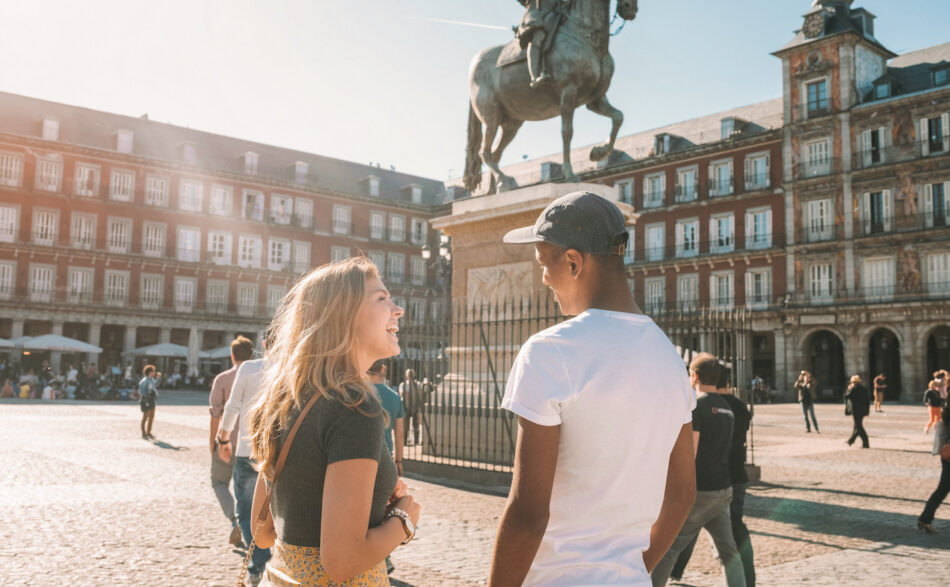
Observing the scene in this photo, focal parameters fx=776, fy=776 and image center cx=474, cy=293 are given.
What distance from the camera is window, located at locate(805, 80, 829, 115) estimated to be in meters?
36.4

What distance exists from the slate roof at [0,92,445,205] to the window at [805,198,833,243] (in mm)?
27784

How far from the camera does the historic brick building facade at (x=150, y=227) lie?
134 feet

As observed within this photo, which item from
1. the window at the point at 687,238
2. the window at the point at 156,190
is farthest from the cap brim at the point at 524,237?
the window at the point at 156,190

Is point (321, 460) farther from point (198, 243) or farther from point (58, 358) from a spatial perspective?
point (198, 243)

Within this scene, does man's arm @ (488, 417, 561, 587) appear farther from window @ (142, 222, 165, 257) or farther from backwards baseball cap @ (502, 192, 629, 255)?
window @ (142, 222, 165, 257)

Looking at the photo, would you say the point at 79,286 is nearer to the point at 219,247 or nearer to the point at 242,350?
the point at 219,247

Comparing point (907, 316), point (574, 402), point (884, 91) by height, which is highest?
point (884, 91)

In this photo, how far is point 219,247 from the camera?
153 ft

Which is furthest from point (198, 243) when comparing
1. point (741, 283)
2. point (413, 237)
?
point (741, 283)

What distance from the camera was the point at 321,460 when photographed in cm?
187

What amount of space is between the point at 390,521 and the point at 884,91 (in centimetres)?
3945

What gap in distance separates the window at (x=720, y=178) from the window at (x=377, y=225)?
22.4m

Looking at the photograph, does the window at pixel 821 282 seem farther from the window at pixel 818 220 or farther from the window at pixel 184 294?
the window at pixel 184 294

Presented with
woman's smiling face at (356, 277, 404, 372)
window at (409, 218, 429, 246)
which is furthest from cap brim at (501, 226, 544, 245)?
window at (409, 218, 429, 246)
